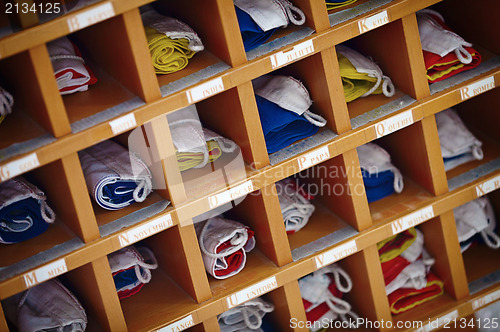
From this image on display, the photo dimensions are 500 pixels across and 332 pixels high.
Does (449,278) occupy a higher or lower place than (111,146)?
lower

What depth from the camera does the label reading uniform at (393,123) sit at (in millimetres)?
2064

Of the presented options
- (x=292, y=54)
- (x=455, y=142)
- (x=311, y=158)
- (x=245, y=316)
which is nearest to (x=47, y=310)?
(x=245, y=316)

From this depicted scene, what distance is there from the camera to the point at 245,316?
7.24ft

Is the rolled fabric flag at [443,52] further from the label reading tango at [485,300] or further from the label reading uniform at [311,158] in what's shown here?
the label reading tango at [485,300]

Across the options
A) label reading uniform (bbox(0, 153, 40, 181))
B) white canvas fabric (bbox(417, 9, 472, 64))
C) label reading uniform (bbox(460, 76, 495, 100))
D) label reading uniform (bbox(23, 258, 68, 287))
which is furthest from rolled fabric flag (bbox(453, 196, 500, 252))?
label reading uniform (bbox(0, 153, 40, 181))

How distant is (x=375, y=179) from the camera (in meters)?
2.27

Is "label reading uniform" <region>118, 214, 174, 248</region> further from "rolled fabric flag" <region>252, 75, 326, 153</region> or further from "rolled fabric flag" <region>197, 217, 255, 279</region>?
"rolled fabric flag" <region>252, 75, 326, 153</region>

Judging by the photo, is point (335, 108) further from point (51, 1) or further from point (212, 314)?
point (51, 1)

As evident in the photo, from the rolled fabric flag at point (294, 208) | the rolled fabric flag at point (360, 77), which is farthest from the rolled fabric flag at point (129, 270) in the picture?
the rolled fabric flag at point (360, 77)

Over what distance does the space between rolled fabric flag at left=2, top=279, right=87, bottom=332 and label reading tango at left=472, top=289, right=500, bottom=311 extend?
1.39m

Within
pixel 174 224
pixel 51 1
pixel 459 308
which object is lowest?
pixel 459 308

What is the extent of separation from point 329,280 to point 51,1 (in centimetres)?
131

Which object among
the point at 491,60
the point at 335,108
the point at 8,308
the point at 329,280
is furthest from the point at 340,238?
the point at 8,308

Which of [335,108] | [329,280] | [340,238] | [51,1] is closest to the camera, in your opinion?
[51,1]
